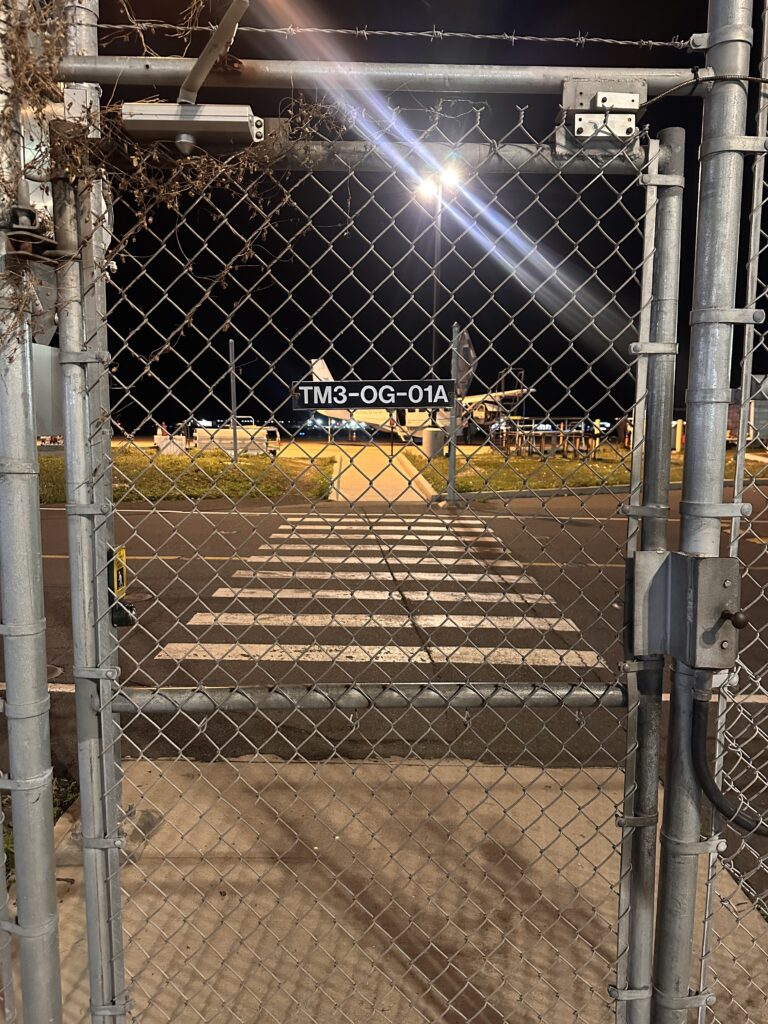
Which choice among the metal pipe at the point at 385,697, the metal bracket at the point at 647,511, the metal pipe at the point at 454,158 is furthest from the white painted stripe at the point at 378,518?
the metal pipe at the point at 454,158

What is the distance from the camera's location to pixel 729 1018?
2.62 meters

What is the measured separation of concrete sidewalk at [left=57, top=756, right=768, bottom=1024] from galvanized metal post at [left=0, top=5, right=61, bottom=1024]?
0.42 metres

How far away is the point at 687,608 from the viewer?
1.77 metres

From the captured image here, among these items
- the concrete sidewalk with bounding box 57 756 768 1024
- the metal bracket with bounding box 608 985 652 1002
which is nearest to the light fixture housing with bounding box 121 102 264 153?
the concrete sidewalk with bounding box 57 756 768 1024

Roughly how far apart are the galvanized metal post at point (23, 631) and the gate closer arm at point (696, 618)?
142 cm

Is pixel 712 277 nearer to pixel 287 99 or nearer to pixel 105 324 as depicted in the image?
pixel 287 99

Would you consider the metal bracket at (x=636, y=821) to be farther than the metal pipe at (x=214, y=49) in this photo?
Yes

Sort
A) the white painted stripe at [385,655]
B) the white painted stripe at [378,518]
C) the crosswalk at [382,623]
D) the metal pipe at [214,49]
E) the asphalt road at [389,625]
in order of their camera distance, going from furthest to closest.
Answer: the white painted stripe at [385,655] → the crosswalk at [382,623] → the asphalt road at [389,625] → the white painted stripe at [378,518] → the metal pipe at [214,49]

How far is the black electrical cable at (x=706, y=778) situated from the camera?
5.67 ft

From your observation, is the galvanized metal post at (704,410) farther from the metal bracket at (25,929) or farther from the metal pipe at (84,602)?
the metal bracket at (25,929)

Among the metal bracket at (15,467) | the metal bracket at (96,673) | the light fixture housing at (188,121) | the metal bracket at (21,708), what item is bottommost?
the metal bracket at (21,708)

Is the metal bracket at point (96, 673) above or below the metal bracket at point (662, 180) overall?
below

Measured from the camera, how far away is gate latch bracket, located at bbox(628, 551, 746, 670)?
Result: 5.66 ft

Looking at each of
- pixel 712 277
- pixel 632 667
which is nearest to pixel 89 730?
pixel 632 667
